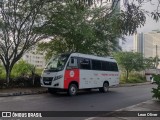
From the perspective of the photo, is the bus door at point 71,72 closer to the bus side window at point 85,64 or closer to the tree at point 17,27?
the bus side window at point 85,64

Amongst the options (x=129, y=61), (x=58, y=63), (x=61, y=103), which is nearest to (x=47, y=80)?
(x=58, y=63)

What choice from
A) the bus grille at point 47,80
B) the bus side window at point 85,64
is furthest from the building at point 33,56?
the bus side window at point 85,64

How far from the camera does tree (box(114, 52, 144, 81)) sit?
40625 millimetres

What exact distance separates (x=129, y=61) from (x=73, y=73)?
25.4 metres

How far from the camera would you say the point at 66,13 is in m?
18.3

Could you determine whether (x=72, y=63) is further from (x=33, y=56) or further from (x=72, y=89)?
(x=33, y=56)

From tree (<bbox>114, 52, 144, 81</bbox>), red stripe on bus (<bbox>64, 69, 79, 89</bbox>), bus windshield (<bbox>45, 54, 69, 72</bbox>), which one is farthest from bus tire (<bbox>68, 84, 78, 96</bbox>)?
tree (<bbox>114, 52, 144, 81</bbox>)

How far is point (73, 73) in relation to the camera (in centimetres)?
1678

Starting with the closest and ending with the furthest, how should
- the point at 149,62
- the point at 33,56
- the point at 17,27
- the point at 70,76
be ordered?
the point at 70,76 → the point at 17,27 → the point at 33,56 → the point at 149,62

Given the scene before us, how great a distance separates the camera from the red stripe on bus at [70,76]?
1630 centimetres

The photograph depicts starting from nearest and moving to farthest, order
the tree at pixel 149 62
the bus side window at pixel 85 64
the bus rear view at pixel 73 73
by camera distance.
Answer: the bus rear view at pixel 73 73
the bus side window at pixel 85 64
the tree at pixel 149 62

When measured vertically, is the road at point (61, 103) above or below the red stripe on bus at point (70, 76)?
below

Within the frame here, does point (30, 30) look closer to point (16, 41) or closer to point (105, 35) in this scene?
point (16, 41)

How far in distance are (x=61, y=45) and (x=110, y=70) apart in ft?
15.6
